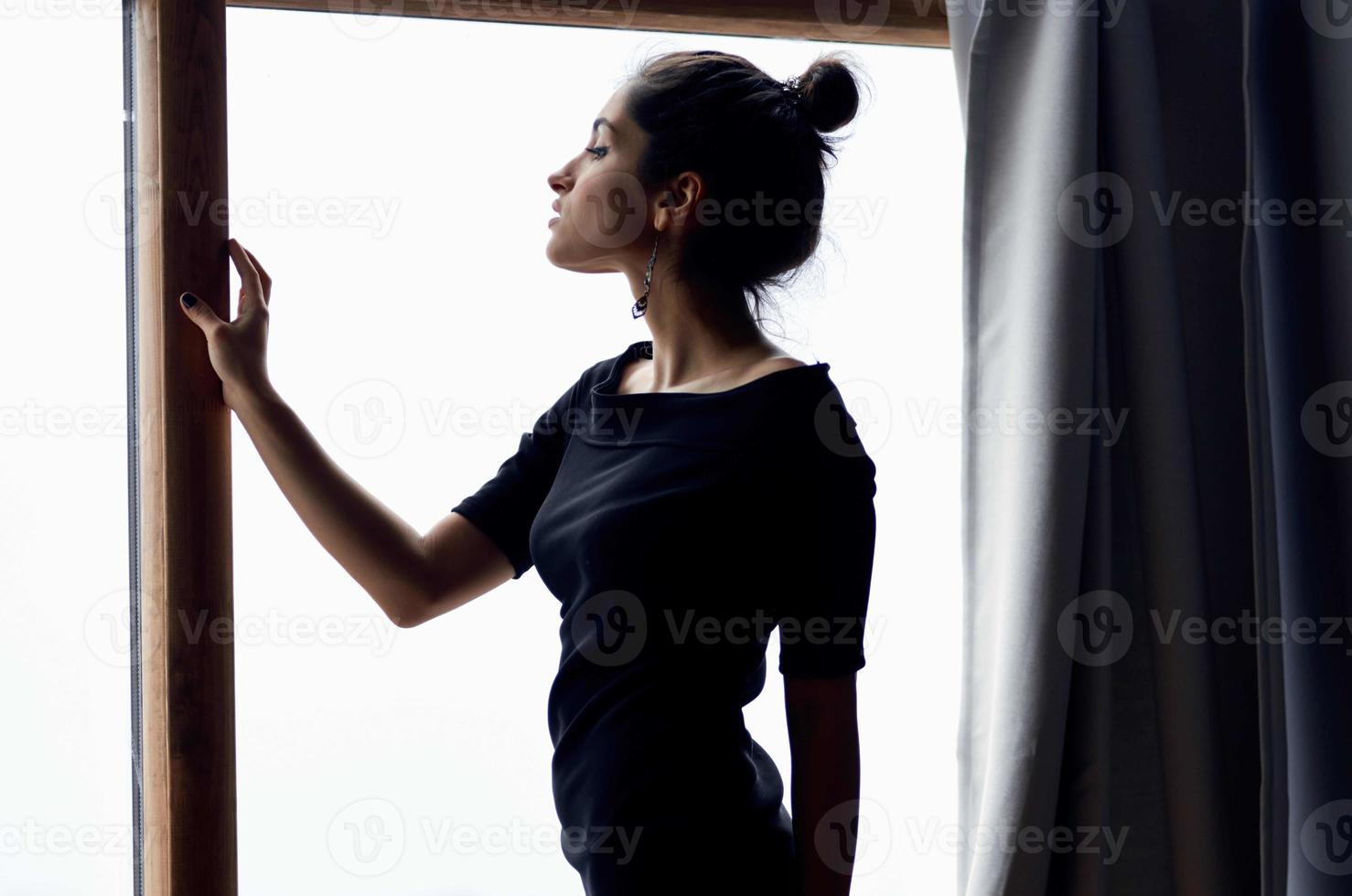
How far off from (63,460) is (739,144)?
769mm

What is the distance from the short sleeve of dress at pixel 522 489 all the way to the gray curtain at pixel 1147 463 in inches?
17.3

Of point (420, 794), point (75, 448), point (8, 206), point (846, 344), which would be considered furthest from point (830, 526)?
point (8, 206)

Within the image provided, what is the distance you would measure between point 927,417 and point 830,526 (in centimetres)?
46

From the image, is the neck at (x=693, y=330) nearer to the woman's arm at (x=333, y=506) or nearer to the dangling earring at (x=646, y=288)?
the dangling earring at (x=646, y=288)

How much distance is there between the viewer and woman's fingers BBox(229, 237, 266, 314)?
1.02m

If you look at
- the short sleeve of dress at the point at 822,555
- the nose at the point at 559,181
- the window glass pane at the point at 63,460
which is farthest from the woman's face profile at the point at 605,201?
the window glass pane at the point at 63,460

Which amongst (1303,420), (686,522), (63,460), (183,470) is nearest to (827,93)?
(686,522)

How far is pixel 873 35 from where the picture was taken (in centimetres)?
128

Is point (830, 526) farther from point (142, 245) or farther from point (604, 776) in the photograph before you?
point (142, 245)

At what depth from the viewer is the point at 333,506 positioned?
39.2 inches

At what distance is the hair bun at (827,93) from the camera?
1.06 m

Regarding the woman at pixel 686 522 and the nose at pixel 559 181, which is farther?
the nose at pixel 559 181

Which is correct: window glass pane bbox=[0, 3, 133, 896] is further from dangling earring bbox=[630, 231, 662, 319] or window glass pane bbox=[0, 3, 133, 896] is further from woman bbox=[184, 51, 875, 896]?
dangling earring bbox=[630, 231, 662, 319]

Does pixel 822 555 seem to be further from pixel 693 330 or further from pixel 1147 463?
pixel 1147 463
